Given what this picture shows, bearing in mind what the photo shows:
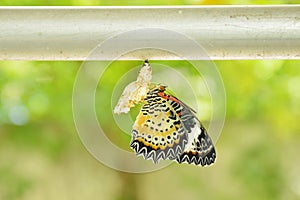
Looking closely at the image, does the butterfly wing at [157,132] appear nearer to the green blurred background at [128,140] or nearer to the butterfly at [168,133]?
the butterfly at [168,133]

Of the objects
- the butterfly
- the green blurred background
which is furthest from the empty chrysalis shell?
the green blurred background

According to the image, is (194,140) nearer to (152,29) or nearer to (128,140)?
(152,29)

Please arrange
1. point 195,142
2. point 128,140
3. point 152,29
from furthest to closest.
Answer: point 128,140
point 195,142
point 152,29

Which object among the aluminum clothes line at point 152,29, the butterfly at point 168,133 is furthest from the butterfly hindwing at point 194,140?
the aluminum clothes line at point 152,29

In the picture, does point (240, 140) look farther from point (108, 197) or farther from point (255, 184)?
point (108, 197)

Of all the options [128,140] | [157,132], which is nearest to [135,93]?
[157,132]

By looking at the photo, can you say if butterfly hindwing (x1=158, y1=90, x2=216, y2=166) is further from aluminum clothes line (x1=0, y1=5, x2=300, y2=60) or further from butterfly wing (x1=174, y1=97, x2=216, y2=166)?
aluminum clothes line (x1=0, y1=5, x2=300, y2=60)
